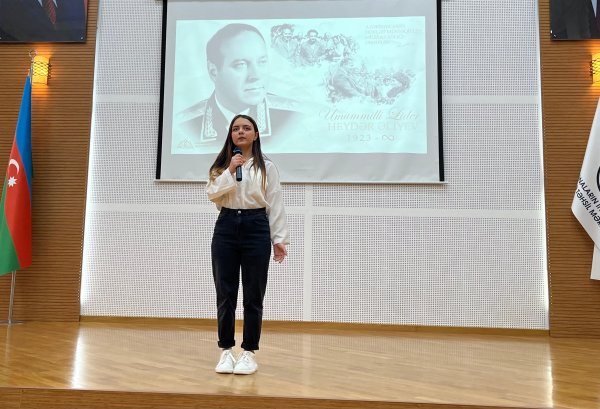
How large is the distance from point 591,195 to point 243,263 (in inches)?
124

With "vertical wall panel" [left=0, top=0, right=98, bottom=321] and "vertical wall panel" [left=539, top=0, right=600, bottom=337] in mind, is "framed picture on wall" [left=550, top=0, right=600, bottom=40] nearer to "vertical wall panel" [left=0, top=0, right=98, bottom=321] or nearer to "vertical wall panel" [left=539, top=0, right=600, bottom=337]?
"vertical wall panel" [left=539, top=0, right=600, bottom=337]

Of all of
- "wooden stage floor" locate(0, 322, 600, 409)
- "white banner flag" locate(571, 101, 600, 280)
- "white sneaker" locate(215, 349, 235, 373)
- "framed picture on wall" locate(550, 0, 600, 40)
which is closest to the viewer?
"wooden stage floor" locate(0, 322, 600, 409)

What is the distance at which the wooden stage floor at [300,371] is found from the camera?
2031mm

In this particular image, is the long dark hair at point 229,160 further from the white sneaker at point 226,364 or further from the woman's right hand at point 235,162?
the white sneaker at point 226,364

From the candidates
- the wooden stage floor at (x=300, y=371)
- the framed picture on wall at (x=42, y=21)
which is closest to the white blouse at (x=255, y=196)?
the wooden stage floor at (x=300, y=371)

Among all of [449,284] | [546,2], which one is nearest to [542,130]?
[546,2]

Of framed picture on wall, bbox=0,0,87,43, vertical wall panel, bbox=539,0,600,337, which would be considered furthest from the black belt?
framed picture on wall, bbox=0,0,87,43

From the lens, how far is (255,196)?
2422 millimetres

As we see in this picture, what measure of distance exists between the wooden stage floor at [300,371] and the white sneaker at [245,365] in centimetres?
4

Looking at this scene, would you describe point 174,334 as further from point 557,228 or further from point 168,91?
point 557,228

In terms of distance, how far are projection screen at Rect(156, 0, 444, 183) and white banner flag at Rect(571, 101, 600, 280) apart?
108 cm

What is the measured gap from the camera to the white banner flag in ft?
14.0

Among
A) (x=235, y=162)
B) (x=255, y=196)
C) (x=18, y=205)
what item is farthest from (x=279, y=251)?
(x=18, y=205)

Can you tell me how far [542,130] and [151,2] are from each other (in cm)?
351
